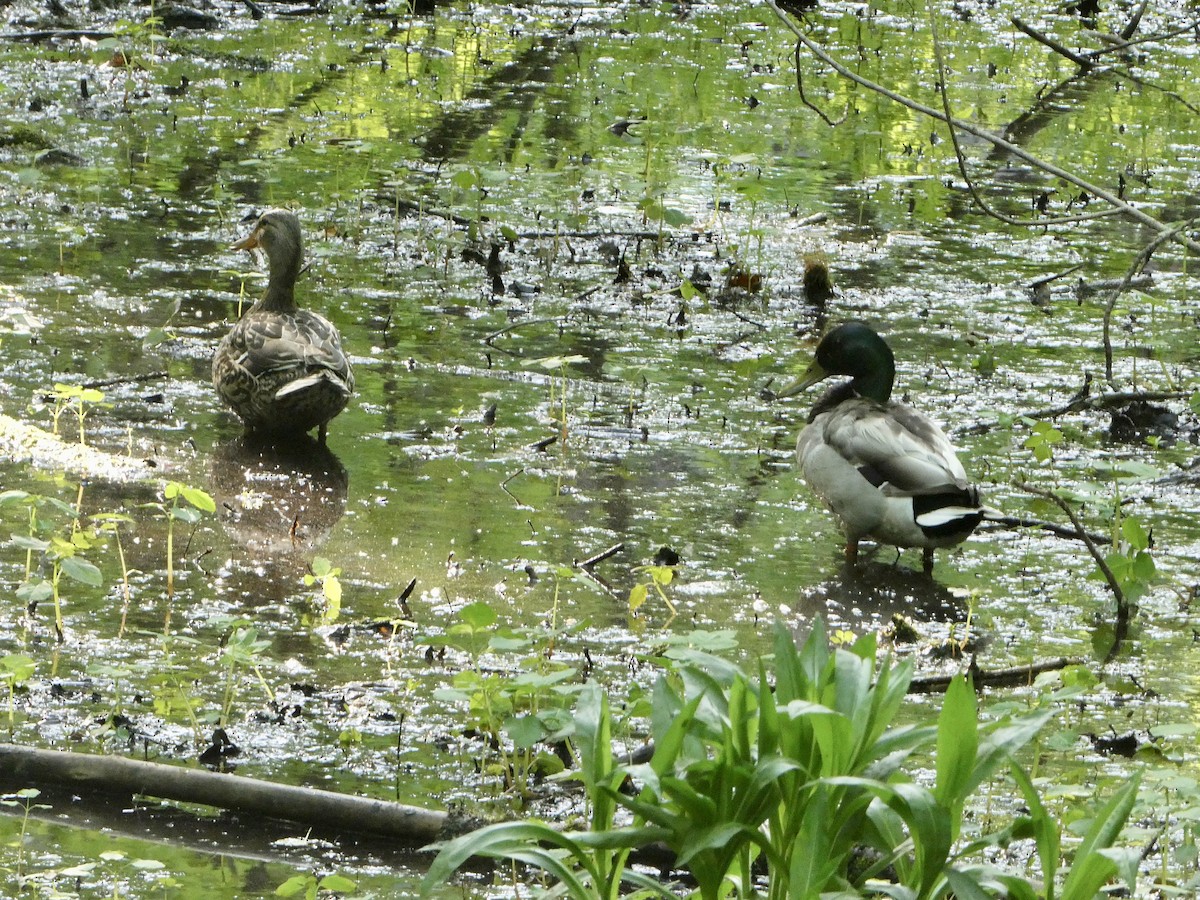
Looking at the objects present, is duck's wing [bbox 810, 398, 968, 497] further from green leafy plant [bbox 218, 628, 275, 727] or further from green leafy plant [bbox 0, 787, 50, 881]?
green leafy plant [bbox 0, 787, 50, 881]

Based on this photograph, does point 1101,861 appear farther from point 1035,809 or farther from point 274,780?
point 274,780

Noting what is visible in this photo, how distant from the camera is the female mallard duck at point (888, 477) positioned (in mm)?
6082

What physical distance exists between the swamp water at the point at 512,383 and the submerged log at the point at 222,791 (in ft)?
0.33

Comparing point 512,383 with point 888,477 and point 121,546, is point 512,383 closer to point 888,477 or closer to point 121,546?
point 888,477

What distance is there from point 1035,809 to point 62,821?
2254 millimetres

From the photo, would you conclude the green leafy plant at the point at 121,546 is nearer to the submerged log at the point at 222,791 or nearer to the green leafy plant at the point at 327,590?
the green leafy plant at the point at 327,590

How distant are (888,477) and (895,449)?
13cm

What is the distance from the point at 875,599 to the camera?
244 inches

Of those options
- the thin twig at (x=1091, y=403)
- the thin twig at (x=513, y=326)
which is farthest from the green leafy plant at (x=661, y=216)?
the thin twig at (x=1091, y=403)

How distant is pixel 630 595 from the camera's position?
226 inches

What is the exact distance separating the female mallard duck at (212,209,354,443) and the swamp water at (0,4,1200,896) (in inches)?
7.5

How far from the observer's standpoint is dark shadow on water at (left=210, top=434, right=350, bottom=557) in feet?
20.7

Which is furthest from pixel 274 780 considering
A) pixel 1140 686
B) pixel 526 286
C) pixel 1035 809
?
pixel 526 286

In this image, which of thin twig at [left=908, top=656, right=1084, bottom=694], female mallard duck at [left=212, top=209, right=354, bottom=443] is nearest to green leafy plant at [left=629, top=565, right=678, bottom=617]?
thin twig at [left=908, top=656, right=1084, bottom=694]
